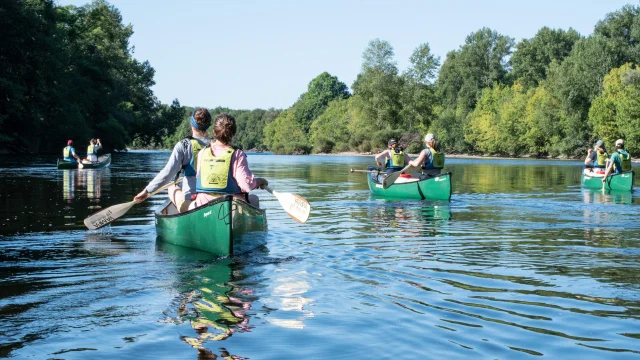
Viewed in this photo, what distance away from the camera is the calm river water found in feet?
16.4

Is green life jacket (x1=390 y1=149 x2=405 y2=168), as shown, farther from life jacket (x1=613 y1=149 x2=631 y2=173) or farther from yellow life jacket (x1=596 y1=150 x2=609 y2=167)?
yellow life jacket (x1=596 y1=150 x2=609 y2=167)

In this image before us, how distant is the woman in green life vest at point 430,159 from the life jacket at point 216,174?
9125 mm

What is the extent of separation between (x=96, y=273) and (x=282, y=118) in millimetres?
148985

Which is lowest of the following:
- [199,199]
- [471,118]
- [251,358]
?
[251,358]

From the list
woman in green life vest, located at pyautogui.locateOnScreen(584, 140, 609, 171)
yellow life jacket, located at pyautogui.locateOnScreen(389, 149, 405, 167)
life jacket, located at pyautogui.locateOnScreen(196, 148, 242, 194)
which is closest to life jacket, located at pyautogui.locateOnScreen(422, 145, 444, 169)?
yellow life jacket, located at pyautogui.locateOnScreen(389, 149, 405, 167)

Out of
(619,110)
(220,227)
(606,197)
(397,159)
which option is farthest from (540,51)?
(220,227)

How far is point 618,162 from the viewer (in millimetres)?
21875

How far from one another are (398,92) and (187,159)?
82.1 m

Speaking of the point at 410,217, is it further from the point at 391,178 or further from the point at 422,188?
the point at 391,178

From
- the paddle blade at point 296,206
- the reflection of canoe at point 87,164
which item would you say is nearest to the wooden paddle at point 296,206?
the paddle blade at point 296,206

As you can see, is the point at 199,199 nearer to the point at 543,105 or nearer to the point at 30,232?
the point at 30,232

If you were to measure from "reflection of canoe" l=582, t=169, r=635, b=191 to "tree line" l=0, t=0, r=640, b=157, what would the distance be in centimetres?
3351

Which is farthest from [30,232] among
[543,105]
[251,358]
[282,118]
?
[282,118]

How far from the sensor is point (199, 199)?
8.86 meters
